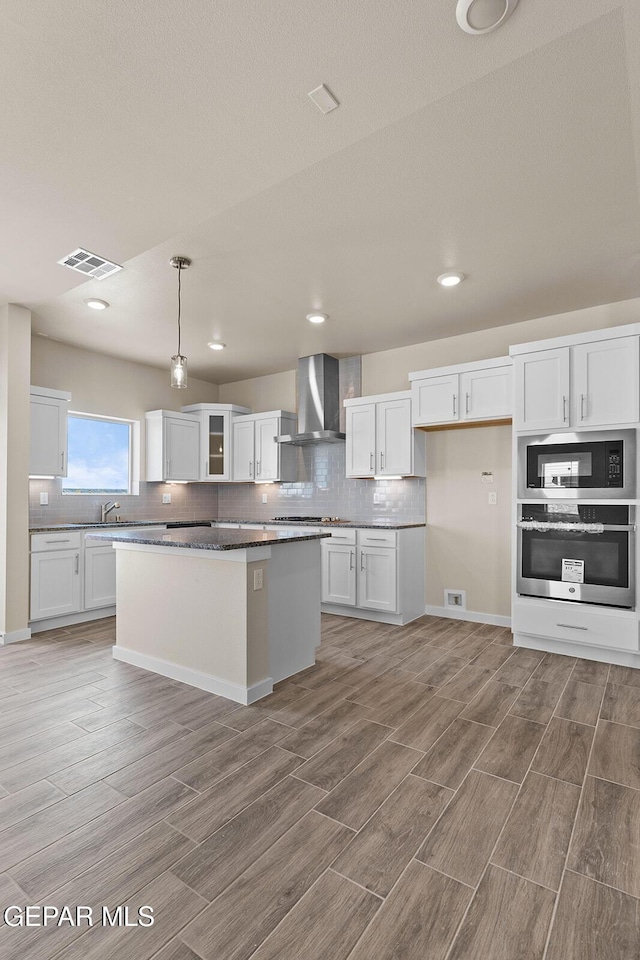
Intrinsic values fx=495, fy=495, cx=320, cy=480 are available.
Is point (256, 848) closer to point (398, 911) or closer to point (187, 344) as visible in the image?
point (398, 911)

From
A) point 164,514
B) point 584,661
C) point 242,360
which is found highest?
point 242,360

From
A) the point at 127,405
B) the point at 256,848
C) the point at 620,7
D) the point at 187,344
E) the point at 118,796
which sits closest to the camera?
the point at 620,7

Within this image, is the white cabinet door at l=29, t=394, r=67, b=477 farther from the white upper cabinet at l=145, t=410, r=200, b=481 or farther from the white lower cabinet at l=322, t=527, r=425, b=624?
the white lower cabinet at l=322, t=527, r=425, b=624

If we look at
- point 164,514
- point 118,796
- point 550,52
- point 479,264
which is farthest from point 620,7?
point 164,514

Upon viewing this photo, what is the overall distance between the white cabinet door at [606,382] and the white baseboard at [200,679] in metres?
2.90

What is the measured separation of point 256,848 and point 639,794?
1.54m

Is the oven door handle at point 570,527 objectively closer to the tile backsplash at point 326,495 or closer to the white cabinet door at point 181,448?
the tile backsplash at point 326,495

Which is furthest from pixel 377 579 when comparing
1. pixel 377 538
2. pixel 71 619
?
pixel 71 619

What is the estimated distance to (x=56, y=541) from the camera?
453cm

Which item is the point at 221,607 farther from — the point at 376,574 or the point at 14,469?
the point at 14,469

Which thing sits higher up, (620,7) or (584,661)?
(620,7)

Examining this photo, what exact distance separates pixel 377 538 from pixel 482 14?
3768 millimetres

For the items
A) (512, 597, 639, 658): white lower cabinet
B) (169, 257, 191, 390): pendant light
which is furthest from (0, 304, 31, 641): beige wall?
(512, 597, 639, 658): white lower cabinet

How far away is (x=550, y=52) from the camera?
1812mm
